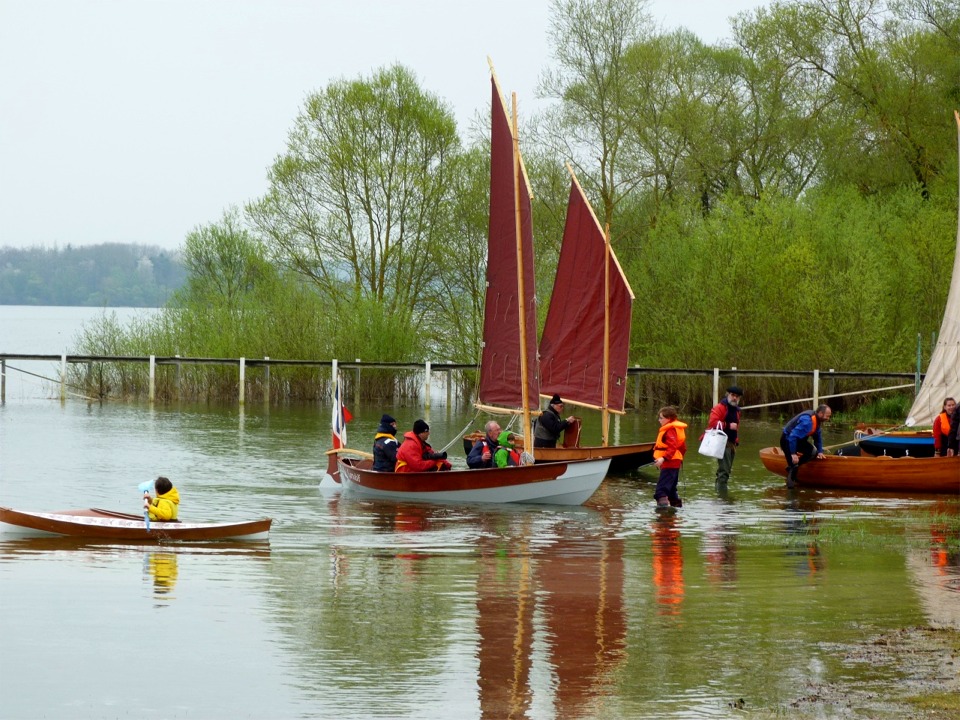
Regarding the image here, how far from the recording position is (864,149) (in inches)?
1640

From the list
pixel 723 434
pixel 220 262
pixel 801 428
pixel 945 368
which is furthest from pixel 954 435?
pixel 220 262

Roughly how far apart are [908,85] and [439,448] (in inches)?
779

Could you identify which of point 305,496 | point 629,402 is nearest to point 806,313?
point 629,402

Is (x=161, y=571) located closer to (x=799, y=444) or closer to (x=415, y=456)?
(x=415, y=456)

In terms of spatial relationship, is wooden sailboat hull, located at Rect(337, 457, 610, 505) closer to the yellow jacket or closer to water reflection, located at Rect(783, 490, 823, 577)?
water reflection, located at Rect(783, 490, 823, 577)

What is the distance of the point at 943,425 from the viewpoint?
2059cm

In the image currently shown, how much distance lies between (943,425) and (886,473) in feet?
3.67

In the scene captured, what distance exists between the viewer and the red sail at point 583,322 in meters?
26.0

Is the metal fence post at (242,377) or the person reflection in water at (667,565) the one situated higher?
the metal fence post at (242,377)

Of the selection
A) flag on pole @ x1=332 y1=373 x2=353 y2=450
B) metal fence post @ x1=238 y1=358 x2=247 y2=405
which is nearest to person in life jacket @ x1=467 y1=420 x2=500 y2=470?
flag on pole @ x1=332 y1=373 x2=353 y2=450

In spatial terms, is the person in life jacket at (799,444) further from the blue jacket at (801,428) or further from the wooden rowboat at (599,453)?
the wooden rowboat at (599,453)

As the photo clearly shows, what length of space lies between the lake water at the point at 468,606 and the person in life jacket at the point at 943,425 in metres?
1.56

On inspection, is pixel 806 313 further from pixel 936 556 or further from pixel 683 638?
pixel 683 638

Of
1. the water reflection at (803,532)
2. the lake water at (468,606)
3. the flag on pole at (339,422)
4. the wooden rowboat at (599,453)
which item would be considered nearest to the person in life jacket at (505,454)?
the lake water at (468,606)
